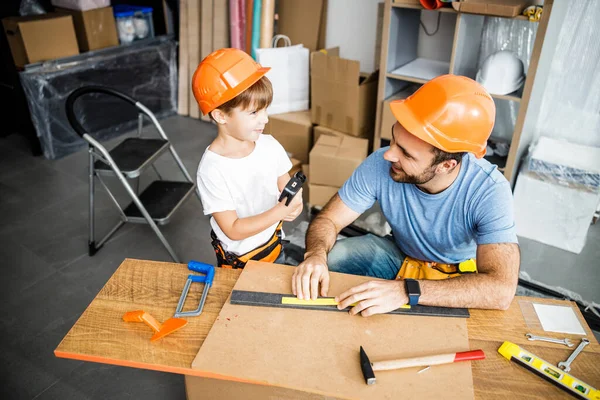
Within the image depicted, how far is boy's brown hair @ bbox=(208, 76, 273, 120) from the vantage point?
1.50 meters

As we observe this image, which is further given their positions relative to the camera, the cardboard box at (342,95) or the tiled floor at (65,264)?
the cardboard box at (342,95)

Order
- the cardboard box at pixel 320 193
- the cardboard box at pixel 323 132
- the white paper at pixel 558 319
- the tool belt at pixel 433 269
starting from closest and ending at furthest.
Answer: the white paper at pixel 558 319 < the tool belt at pixel 433 269 < the cardboard box at pixel 320 193 < the cardboard box at pixel 323 132

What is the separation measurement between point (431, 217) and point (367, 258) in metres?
0.34

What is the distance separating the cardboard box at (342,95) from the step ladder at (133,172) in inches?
47.3

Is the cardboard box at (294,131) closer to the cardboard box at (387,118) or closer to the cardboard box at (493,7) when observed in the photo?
the cardboard box at (387,118)

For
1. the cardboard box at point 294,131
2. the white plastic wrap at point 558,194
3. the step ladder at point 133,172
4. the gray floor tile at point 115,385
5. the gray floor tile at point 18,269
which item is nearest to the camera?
the gray floor tile at point 115,385

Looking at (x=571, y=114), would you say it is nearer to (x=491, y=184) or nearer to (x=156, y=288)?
(x=491, y=184)

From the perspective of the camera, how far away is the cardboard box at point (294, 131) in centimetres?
348

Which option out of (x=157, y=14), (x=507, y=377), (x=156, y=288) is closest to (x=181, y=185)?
(x=156, y=288)

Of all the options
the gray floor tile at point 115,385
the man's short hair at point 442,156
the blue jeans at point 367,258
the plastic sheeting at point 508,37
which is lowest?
the gray floor tile at point 115,385

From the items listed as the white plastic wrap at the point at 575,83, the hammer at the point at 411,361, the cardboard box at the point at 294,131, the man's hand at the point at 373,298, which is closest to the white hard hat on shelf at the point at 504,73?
the white plastic wrap at the point at 575,83

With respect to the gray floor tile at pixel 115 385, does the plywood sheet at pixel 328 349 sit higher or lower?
higher

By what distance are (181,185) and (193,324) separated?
1767mm

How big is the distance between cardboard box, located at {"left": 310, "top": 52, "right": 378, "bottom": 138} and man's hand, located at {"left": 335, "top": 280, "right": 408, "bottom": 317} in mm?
2138
